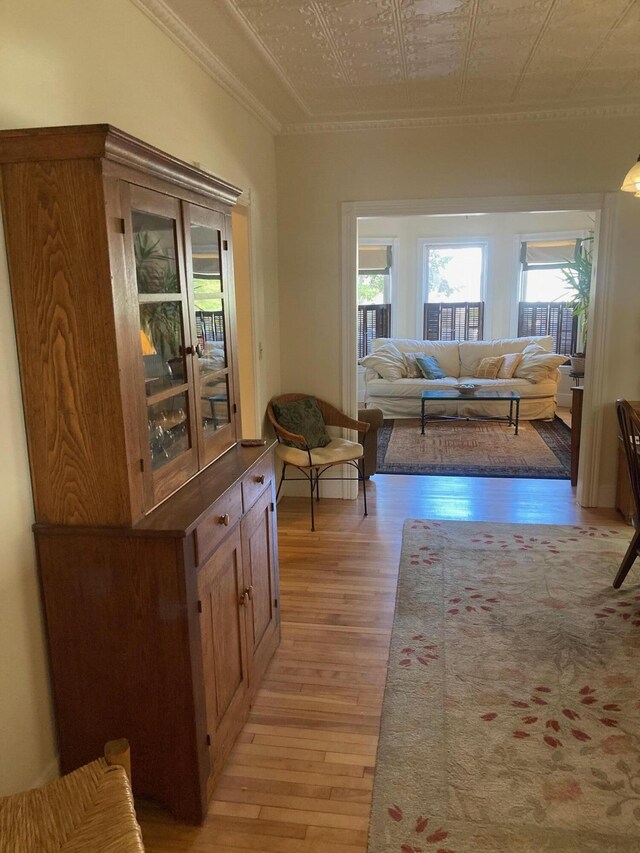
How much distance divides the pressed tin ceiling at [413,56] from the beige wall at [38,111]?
287mm

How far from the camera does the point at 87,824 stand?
1.35 m

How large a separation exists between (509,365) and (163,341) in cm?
687

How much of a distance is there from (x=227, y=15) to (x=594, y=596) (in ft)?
10.6

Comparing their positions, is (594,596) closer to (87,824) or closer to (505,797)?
(505,797)

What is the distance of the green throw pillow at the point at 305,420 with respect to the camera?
15.0 ft

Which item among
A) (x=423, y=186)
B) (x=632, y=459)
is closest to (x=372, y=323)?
(x=423, y=186)

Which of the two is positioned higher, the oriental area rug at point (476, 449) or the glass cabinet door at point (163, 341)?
the glass cabinet door at point (163, 341)

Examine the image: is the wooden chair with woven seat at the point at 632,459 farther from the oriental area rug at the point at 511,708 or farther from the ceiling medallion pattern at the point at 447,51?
the ceiling medallion pattern at the point at 447,51

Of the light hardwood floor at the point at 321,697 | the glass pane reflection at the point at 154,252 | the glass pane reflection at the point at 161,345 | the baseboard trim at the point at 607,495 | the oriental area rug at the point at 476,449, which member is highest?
the glass pane reflection at the point at 154,252

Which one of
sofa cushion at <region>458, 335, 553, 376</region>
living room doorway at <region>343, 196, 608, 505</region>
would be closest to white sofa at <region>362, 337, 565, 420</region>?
sofa cushion at <region>458, 335, 553, 376</region>

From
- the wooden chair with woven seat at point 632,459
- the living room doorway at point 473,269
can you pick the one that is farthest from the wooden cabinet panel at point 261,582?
the living room doorway at point 473,269

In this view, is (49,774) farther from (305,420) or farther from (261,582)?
(305,420)

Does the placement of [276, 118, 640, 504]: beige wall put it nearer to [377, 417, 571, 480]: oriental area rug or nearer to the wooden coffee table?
[377, 417, 571, 480]: oriental area rug

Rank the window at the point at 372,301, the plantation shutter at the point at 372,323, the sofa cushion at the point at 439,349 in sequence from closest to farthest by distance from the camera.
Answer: the sofa cushion at the point at 439,349, the window at the point at 372,301, the plantation shutter at the point at 372,323
